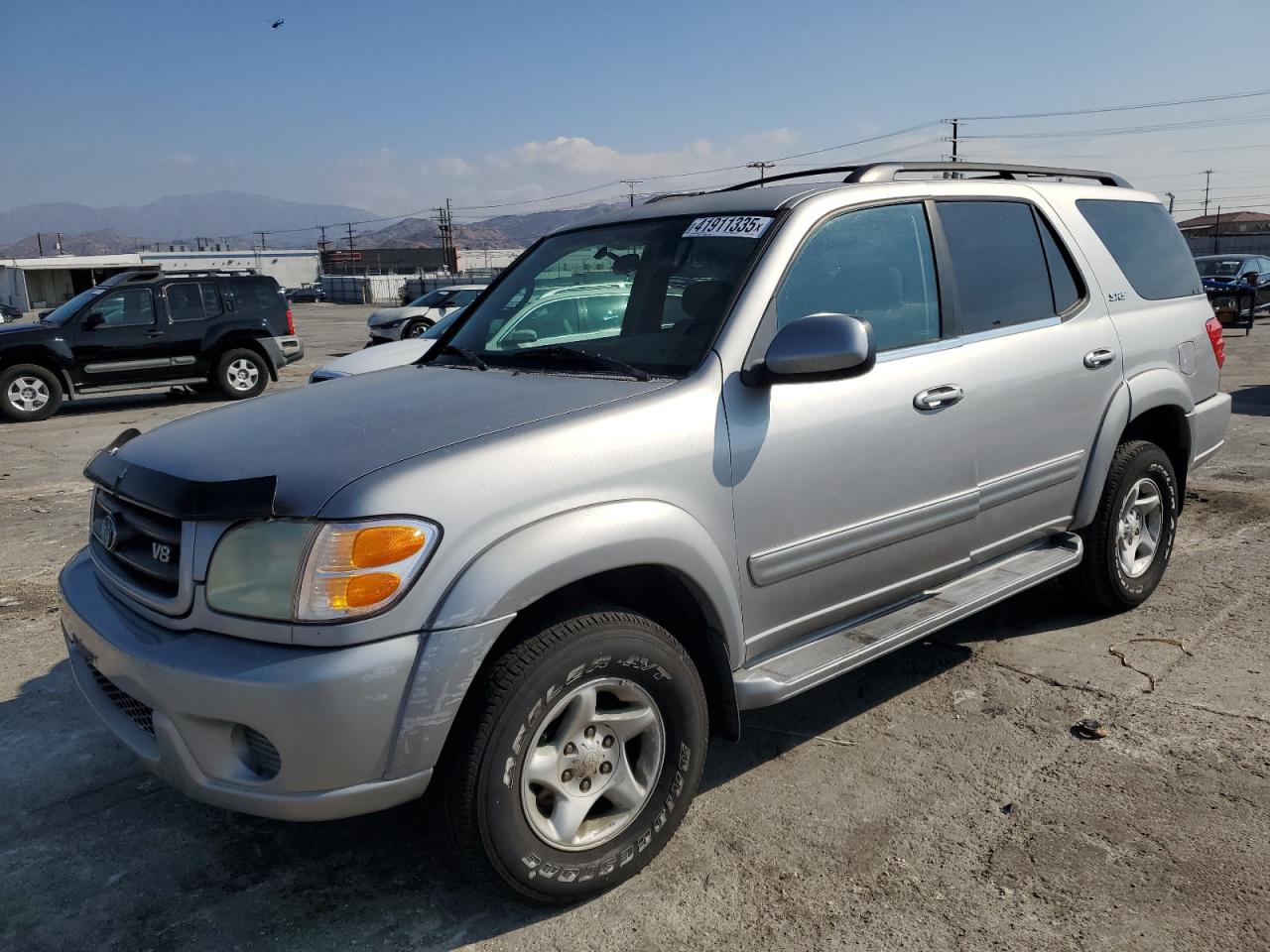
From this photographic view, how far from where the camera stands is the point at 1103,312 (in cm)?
416

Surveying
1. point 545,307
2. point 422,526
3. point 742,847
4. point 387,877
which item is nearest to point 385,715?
point 422,526

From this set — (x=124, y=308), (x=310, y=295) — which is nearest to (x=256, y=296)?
(x=124, y=308)

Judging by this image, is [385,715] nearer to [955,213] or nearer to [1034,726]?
[1034,726]

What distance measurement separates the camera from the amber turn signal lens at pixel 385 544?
87.4 inches

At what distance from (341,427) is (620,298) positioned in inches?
52.1

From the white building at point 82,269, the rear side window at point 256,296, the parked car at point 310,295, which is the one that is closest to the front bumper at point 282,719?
the rear side window at point 256,296

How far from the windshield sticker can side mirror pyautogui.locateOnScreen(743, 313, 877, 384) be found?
49 centimetres

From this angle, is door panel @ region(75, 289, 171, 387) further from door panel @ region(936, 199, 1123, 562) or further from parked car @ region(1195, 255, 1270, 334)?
parked car @ region(1195, 255, 1270, 334)

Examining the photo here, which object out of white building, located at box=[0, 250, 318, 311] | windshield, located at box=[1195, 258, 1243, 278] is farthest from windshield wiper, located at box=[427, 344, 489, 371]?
white building, located at box=[0, 250, 318, 311]

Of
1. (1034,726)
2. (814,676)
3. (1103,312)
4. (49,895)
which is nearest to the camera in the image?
(49,895)

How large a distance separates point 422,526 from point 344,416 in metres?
0.72

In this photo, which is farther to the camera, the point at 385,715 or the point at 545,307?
the point at 545,307

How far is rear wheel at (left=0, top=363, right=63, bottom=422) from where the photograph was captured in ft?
41.9

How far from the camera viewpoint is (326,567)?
2.21 meters
